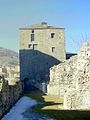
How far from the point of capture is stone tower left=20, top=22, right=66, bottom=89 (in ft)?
277

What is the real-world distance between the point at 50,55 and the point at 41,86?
1161 centimetres

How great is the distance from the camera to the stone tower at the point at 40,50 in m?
84.5

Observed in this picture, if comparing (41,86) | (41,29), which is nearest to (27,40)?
(41,29)

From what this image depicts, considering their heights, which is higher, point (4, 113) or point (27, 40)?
point (27, 40)

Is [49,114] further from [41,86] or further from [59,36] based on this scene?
[59,36]

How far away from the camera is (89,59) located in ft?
132

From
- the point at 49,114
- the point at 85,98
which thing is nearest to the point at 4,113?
the point at 49,114

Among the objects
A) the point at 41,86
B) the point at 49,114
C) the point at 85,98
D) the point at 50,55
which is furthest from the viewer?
the point at 50,55

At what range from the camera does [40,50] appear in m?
85.9

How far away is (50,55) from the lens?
85875mm

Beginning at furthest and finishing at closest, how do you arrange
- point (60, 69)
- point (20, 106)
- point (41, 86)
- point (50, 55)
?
point (50, 55) → point (41, 86) → point (60, 69) → point (20, 106)

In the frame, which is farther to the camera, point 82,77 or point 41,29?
point 41,29

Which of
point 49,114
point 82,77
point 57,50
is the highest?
point 57,50

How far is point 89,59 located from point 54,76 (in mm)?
27291
